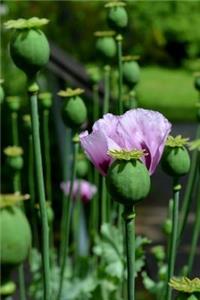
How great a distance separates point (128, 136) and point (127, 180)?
75 mm

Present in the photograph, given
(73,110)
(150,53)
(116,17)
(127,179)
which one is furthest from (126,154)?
(150,53)

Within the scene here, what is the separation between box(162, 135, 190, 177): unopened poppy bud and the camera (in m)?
1.08

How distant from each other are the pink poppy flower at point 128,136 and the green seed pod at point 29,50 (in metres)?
0.10

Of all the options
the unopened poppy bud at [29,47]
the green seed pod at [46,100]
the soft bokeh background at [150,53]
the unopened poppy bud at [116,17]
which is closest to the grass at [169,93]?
the soft bokeh background at [150,53]

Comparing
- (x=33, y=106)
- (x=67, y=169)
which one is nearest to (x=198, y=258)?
(x=67, y=169)

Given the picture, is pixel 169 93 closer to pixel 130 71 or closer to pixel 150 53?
pixel 150 53

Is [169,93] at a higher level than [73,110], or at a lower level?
lower

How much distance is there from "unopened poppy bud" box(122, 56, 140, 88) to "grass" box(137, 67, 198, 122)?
620 cm

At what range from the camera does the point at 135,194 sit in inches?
31.9

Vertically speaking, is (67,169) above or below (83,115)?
below

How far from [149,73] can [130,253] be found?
10266 mm

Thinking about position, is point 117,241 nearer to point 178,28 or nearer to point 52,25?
point 52,25

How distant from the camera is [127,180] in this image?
31.5 inches

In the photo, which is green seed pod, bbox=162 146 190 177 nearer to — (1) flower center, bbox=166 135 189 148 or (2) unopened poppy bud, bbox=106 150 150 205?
(1) flower center, bbox=166 135 189 148
